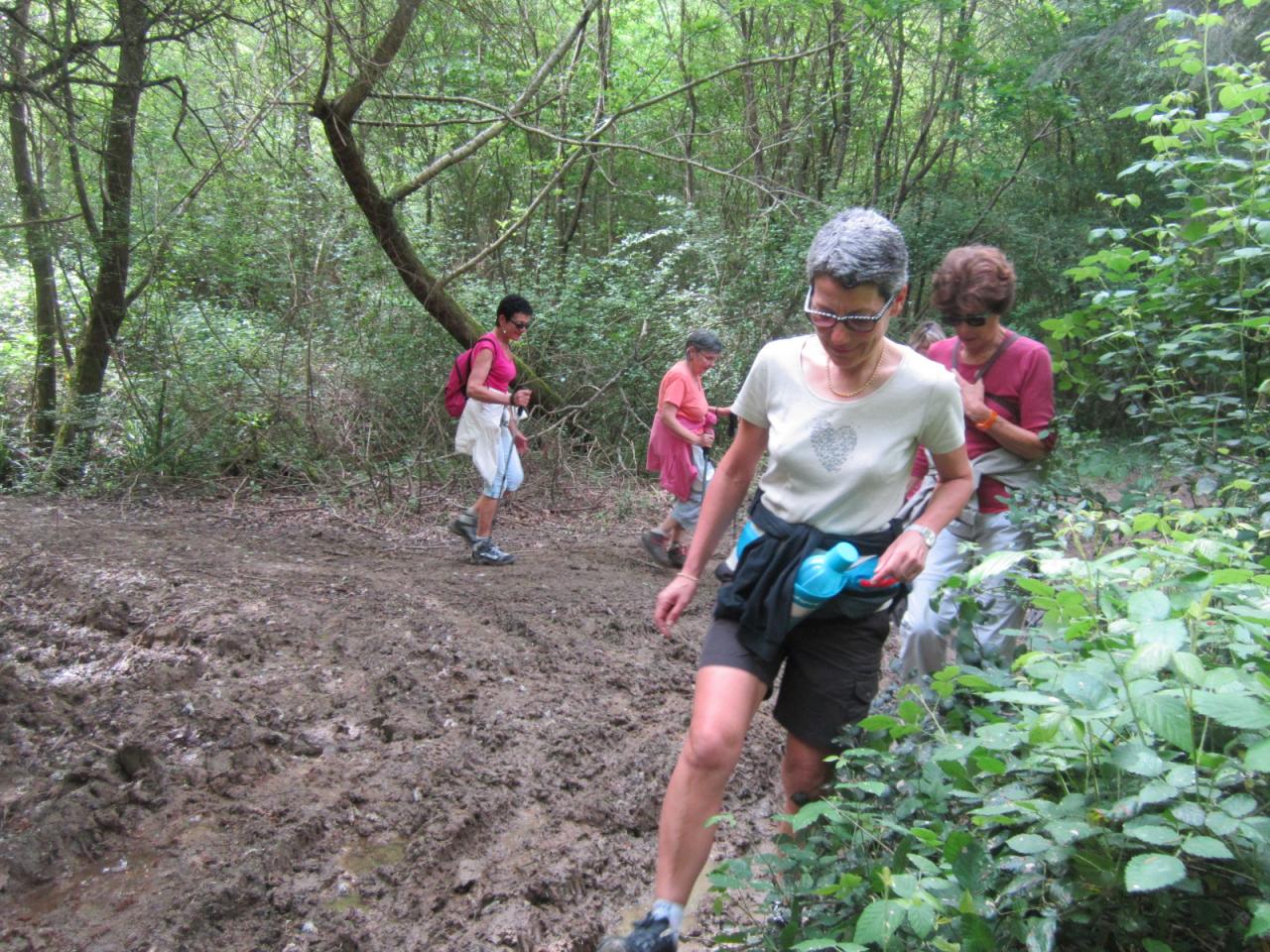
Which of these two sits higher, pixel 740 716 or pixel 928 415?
pixel 928 415

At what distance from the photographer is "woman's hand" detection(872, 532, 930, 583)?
243 centimetres

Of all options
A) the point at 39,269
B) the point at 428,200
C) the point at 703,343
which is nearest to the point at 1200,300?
the point at 703,343

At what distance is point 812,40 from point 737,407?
1235 centimetres

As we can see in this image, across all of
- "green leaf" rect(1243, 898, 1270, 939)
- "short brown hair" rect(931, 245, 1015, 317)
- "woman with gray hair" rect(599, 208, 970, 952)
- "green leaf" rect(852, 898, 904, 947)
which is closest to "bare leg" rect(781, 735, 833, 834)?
"woman with gray hair" rect(599, 208, 970, 952)

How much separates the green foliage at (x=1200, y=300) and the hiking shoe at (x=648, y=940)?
2.51m

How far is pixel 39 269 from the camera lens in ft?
32.3

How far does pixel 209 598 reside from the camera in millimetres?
5520

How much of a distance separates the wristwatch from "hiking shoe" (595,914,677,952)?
3.89 feet

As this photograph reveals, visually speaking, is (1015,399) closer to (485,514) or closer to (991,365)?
(991,365)

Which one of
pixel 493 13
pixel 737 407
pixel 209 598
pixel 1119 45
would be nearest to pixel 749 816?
pixel 737 407

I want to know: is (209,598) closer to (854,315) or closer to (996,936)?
(854,315)

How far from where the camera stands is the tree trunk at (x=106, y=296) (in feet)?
27.4

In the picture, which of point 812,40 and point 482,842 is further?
point 812,40

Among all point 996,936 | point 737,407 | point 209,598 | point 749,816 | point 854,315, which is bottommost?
point 749,816
